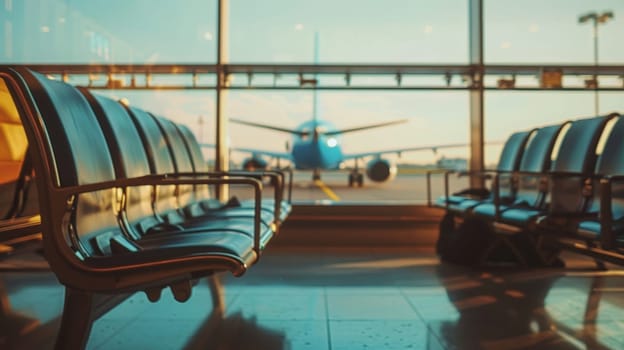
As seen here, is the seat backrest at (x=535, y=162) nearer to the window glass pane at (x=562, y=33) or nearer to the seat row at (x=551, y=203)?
the seat row at (x=551, y=203)

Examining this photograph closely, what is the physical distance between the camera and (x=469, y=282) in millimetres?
3053

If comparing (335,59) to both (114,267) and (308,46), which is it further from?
(114,267)

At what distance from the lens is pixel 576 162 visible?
103 inches

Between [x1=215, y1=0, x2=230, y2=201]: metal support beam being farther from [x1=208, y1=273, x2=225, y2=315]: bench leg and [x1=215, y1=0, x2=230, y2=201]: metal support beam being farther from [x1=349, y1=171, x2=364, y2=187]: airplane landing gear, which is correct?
[x1=349, y1=171, x2=364, y2=187]: airplane landing gear

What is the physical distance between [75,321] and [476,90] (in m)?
4.33

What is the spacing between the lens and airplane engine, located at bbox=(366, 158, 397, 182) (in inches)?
466

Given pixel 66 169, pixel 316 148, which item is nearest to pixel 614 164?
pixel 66 169

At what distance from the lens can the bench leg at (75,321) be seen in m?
1.31

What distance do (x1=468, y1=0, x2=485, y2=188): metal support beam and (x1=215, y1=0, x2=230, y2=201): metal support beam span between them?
8.24 ft

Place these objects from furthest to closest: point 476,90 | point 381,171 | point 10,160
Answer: point 381,171 < point 476,90 < point 10,160

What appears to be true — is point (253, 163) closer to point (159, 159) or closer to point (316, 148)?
point (316, 148)

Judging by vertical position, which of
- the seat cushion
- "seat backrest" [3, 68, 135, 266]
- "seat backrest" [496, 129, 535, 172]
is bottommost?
the seat cushion

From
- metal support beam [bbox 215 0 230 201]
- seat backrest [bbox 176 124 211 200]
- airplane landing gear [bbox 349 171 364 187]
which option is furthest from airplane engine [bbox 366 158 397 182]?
seat backrest [bbox 176 124 211 200]

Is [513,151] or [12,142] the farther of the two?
[513,151]
